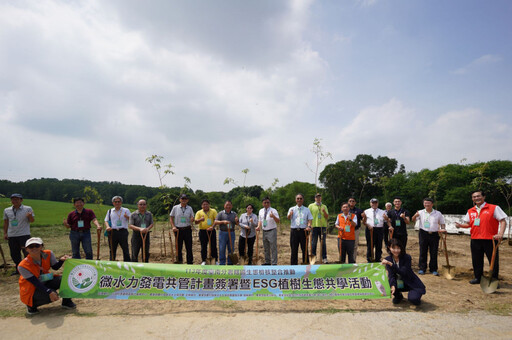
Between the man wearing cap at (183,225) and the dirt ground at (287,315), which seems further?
the man wearing cap at (183,225)

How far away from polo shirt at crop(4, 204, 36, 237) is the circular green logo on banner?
305cm

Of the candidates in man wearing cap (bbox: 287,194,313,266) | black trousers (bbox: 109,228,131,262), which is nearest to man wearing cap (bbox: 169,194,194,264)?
black trousers (bbox: 109,228,131,262)

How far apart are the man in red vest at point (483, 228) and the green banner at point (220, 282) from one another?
268cm

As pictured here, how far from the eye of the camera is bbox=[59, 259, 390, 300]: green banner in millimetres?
4273

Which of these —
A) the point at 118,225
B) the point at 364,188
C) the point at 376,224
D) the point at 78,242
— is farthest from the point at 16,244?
the point at 364,188

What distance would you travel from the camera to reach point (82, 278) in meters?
4.37

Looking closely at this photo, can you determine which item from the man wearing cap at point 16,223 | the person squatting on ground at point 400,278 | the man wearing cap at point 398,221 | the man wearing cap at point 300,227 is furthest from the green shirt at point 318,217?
the man wearing cap at point 16,223

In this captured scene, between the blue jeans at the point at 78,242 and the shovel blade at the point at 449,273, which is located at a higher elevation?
the blue jeans at the point at 78,242

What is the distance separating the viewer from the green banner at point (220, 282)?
14.0 feet

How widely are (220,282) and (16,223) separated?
5.32 meters

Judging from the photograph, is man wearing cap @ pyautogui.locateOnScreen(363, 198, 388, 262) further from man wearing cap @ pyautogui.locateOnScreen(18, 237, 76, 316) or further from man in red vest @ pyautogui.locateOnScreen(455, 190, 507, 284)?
man wearing cap @ pyautogui.locateOnScreen(18, 237, 76, 316)

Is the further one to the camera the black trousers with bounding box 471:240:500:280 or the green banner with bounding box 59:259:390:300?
the black trousers with bounding box 471:240:500:280

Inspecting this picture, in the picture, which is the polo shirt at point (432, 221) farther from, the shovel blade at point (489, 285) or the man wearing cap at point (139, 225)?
the man wearing cap at point (139, 225)

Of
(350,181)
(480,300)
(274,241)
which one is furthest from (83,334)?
(350,181)
